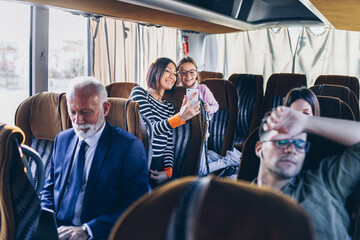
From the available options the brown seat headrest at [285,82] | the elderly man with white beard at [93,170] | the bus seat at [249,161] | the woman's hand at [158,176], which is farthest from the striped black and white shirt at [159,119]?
the brown seat headrest at [285,82]

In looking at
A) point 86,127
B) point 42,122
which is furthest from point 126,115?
point 42,122

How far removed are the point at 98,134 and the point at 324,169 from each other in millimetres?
1064

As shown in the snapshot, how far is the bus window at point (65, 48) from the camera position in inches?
145

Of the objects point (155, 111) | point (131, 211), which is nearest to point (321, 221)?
point (131, 211)

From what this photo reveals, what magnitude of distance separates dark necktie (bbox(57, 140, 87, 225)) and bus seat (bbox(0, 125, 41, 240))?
379 mm

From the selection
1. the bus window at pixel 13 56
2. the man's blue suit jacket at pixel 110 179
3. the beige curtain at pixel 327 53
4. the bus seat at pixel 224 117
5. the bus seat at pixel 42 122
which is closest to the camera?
the man's blue suit jacket at pixel 110 179

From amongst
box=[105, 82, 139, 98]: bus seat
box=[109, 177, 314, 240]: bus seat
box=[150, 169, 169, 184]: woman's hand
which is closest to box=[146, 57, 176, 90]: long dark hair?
box=[150, 169, 169, 184]: woman's hand

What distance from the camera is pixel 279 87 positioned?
4312 mm

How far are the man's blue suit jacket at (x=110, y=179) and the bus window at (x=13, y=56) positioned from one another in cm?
194

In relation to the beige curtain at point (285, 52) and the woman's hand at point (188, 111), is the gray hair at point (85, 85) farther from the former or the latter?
the beige curtain at point (285, 52)

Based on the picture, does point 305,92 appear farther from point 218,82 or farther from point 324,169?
point 218,82

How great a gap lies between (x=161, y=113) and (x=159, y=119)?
0.21 ft

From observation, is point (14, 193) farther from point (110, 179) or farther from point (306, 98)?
point (306, 98)

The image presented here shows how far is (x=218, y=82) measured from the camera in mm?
3600
